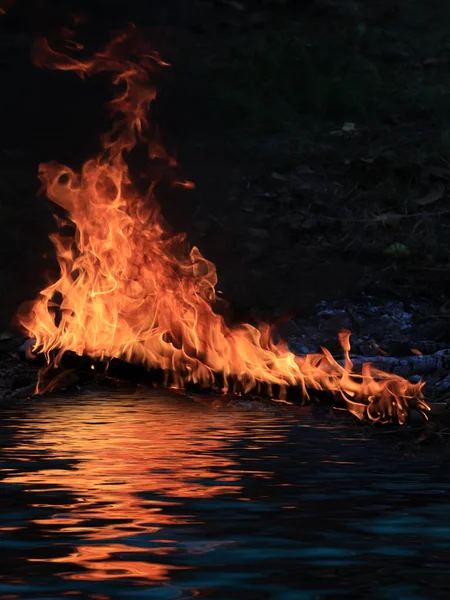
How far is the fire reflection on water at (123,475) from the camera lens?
27.2 ft

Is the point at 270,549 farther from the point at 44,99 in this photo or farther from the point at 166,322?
the point at 44,99

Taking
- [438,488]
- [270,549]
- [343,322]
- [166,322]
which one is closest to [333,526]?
[270,549]

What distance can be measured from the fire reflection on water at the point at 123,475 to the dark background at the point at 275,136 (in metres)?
8.65

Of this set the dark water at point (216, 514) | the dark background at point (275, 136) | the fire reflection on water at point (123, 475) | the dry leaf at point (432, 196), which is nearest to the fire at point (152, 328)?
the dark water at point (216, 514)

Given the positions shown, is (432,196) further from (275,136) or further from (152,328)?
(152,328)

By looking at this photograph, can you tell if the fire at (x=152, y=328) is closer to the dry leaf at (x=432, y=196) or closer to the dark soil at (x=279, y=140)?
the dark soil at (x=279, y=140)

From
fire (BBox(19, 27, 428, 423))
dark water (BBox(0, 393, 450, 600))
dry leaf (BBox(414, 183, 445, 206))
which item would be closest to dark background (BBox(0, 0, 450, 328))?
dry leaf (BBox(414, 183, 445, 206))

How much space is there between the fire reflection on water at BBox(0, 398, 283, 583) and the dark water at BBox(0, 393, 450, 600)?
2cm

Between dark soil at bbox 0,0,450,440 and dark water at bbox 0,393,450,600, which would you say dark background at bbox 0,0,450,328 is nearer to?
dark soil at bbox 0,0,450,440

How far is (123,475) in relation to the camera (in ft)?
37.6

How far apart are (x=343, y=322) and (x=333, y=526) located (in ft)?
46.4

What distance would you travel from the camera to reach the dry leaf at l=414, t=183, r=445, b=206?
27844mm

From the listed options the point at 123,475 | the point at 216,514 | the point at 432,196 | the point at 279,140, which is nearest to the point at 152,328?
the point at 123,475

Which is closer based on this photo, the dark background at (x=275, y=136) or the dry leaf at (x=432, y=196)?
the dark background at (x=275, y=136)
